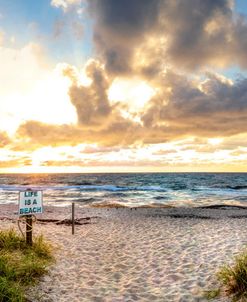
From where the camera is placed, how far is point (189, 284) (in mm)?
8648

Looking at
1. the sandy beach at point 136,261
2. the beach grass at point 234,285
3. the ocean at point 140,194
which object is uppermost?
Result: the beach grass at point 234,285

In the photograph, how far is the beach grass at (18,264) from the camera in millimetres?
7064

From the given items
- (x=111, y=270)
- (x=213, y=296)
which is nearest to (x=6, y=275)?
(x=111, y=270)

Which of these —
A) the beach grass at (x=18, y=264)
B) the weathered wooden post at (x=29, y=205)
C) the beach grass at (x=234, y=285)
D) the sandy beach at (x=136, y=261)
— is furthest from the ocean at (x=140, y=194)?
the beach grass at (x=234, y=285)

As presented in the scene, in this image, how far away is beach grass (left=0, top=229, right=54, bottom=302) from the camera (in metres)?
7.06

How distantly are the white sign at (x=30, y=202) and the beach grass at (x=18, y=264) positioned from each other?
42.5 inches

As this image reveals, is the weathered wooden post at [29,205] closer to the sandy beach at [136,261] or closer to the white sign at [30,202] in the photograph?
the white sign at [30,202]

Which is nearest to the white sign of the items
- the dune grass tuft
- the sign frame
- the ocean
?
the sign frame

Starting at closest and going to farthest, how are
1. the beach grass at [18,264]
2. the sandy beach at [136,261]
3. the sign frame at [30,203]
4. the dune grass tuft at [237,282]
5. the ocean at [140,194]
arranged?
the beach grass at [18,264], the dune grass tuft at [237,282], the sandy beach at [136,261], the sign frame at [30,203], the ocean at [140,194]

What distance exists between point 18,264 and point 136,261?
3.81m

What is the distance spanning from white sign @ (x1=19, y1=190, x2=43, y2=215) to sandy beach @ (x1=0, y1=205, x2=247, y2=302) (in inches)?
69.0

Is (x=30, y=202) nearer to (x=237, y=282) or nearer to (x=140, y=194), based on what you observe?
(x=237, y=282)

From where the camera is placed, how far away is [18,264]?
911cm

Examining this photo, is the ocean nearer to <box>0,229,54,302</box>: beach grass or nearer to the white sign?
the white sign
